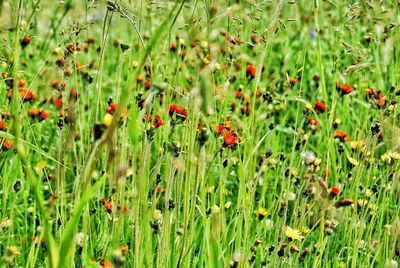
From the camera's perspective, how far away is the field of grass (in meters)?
1.42

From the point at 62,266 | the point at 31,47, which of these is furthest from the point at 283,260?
the point at 31,47

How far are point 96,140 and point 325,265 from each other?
4.29ft

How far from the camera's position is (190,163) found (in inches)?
58.2

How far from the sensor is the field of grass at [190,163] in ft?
4.67

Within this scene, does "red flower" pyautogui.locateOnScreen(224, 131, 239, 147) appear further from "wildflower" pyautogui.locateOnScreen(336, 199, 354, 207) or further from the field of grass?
Answer: "wildflower" pyautogui.locateOnScreen(336, 199, 354, 207)

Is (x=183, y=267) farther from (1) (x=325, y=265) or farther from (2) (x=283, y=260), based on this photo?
(1) (x=325, y=265)

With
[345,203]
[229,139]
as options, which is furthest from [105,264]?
[345,203]

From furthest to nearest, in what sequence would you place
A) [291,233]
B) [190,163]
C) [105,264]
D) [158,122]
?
[158,122] → [291,233] → [105,264] → [190,163]

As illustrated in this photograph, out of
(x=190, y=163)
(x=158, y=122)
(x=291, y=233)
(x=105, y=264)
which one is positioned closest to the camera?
(x=190, y=163)

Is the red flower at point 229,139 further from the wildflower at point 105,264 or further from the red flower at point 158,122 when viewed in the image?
the wildflower at point 105,264

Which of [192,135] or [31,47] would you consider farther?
[31,47]

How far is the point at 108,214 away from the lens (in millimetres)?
2033

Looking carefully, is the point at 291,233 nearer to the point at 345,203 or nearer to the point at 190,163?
the point at 345,203

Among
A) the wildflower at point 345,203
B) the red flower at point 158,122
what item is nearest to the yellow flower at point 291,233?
the wildflower at point 345,203
